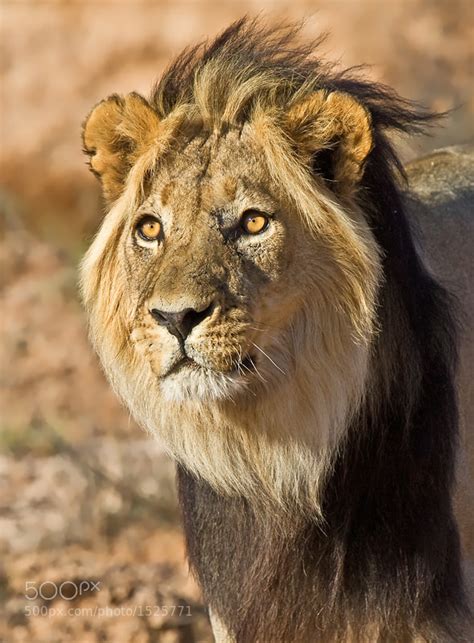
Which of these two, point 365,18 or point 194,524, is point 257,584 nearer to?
point 194,524

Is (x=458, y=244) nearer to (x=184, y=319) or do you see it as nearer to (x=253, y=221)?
(x=253, y=221)

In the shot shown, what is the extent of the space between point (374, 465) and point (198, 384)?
741 mm

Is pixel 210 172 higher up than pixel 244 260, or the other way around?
pixel 210 172

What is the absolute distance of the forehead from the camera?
4027mm

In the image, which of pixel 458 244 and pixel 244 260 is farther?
pixel 458 244

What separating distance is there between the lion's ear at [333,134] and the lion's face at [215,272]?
0.55 feet

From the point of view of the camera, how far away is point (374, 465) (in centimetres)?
420

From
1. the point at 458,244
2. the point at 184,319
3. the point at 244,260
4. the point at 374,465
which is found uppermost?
the point at 458,244

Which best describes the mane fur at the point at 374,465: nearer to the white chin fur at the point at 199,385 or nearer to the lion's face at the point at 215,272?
the lion's face at the point at 215,272

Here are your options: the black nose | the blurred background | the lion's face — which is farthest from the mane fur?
the blurred background

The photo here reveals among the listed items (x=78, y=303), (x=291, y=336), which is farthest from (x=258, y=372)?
(x=78, y=303)

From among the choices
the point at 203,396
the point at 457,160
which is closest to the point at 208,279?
Result: the point at 203,396

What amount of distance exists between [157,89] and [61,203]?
9.02m

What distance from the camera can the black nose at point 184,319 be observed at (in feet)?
12.2
